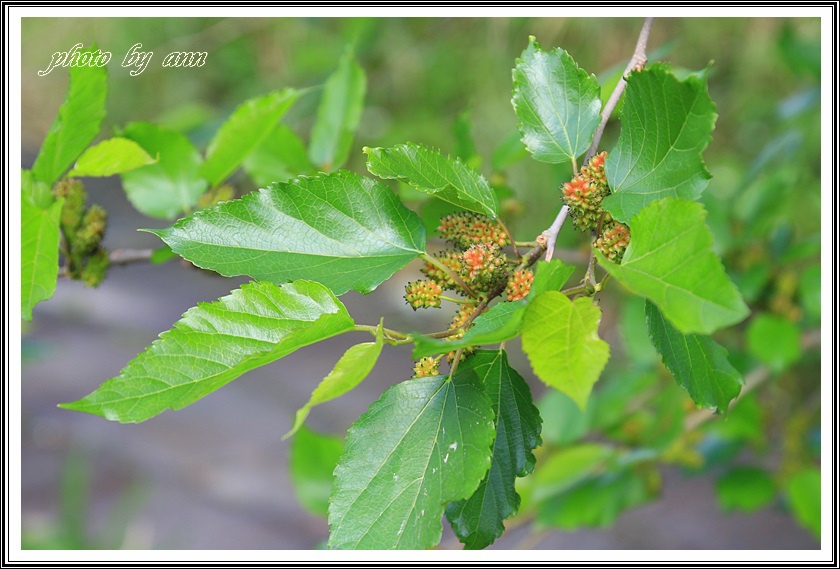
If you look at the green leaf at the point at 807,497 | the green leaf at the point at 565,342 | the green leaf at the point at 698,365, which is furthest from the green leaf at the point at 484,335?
the green leaf at the point at 807,497

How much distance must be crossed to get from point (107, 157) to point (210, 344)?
270mm

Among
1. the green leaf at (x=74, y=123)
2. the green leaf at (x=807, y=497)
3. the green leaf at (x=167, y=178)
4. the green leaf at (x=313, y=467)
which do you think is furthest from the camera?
the green leaf at (x=807, y=497)

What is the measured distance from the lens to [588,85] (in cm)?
46

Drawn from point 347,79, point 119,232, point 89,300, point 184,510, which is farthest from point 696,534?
point 89,300

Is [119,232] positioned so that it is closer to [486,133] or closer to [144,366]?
[486,133]

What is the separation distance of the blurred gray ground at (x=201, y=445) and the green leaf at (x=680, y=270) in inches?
59.1

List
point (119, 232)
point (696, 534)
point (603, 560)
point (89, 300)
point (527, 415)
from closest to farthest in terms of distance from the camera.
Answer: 1. point (527, 415)
2. point (603, 560)
3. point (696, 534)
4. point (119, 232)
5. point (89, 300)

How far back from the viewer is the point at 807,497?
101 centimetres

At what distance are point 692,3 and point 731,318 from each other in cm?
47

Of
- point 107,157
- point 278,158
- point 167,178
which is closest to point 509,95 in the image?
point 278,158

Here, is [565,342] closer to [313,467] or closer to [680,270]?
[680,270]

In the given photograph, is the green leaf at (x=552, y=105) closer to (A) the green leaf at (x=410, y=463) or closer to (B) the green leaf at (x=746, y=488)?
(A) the green leaf at (x=410, y=463)

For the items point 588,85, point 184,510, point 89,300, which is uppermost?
point 588,85

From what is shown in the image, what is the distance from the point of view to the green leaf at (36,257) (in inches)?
20.1
